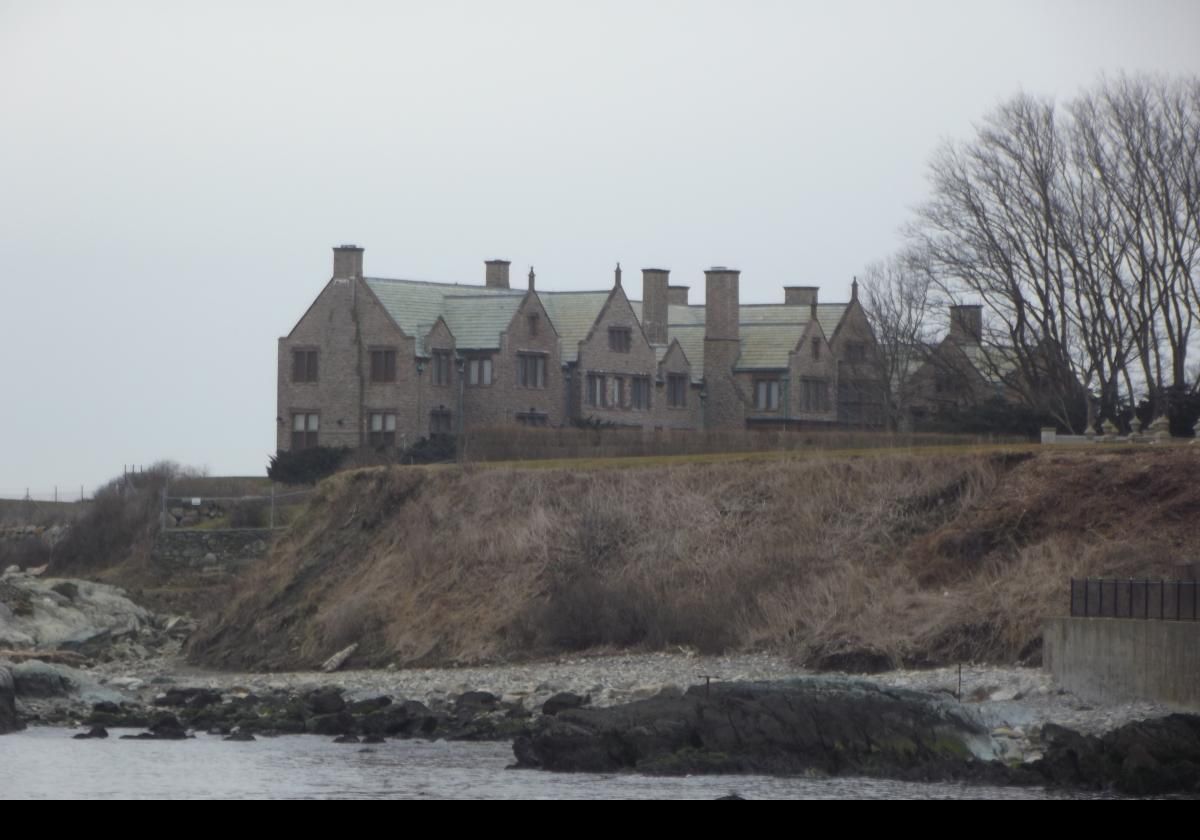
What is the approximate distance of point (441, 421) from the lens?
253 ft

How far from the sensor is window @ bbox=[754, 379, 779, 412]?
85750 mm

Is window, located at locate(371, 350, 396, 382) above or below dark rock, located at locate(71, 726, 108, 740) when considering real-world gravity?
above

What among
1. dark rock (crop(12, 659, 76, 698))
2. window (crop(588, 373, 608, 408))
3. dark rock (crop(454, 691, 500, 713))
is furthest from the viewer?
window (crop(588, 373, 608, 408))

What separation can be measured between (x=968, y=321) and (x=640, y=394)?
15390 millimetres

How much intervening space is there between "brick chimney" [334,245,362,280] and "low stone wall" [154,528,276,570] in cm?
1250

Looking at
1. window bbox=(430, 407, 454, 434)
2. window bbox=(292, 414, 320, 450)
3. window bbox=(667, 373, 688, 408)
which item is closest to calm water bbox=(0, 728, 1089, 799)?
window bbox=(430, 407, 454, 434)

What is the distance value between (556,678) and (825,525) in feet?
29.0

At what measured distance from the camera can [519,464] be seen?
59.7 m

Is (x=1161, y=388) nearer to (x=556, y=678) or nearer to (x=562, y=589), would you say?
(x=562, y=589)

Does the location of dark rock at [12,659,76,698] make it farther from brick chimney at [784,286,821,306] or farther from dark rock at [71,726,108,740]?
brick chimney at [784,286,821,306]

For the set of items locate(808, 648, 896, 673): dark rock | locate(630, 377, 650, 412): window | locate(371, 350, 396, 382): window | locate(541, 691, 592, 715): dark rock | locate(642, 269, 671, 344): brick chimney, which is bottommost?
locate(541, 691, 592, 715): dark rock

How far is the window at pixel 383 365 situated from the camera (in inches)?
3027

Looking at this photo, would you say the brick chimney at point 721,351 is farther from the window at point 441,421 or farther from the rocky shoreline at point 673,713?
the rocky shoreline at point 673,713
